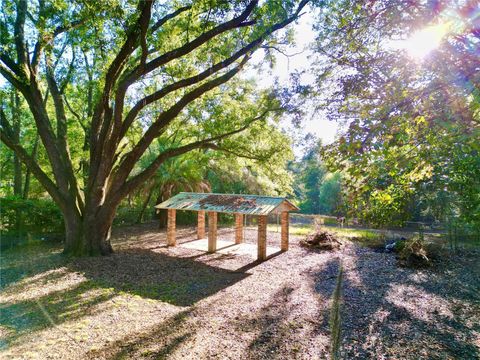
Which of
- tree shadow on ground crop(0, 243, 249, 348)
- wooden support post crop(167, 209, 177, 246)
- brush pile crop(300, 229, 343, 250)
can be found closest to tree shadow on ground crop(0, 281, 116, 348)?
tree shadow on ground crop(0, 243, 249, 348)

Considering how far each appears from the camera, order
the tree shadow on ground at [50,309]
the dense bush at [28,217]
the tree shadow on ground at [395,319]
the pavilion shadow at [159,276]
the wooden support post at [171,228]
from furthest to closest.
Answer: the wooden support post at [171,228] < the dense bush at [28,217] < the pavilion shadow at [159,276] < the tree shadow on ground at [50,309] < the tree shadow on ground at [395,319]

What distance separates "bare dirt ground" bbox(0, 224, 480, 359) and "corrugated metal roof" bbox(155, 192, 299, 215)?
190cm

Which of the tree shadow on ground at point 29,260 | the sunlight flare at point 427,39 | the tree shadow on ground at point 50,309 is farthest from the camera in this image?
the tree shadow on ground at point 29,260

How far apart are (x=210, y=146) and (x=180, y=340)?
865 centimetres

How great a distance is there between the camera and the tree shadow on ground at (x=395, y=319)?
4.95m

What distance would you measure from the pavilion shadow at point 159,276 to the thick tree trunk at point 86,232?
1.93 feet

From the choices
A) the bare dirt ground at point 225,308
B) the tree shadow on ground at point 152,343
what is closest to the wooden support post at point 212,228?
the bare dirt ground at point 225,308

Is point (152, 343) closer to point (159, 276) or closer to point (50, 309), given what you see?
point (50, 309)

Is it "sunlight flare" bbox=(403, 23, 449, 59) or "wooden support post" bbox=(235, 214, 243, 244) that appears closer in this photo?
"sunlight flare" bbox=(403, 23, 449, 59)

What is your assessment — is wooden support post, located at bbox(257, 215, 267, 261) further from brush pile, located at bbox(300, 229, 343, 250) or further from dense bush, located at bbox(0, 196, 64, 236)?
dense bush, located at bbox(0, 196, 64, 236)

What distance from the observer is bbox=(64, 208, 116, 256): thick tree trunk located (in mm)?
10867

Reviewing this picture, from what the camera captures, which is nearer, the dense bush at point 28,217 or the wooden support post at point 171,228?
the dense bush at point 28,217

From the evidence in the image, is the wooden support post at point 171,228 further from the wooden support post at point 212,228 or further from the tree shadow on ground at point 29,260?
the tree shadow on ground at point 29,260

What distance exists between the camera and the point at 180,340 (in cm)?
486
